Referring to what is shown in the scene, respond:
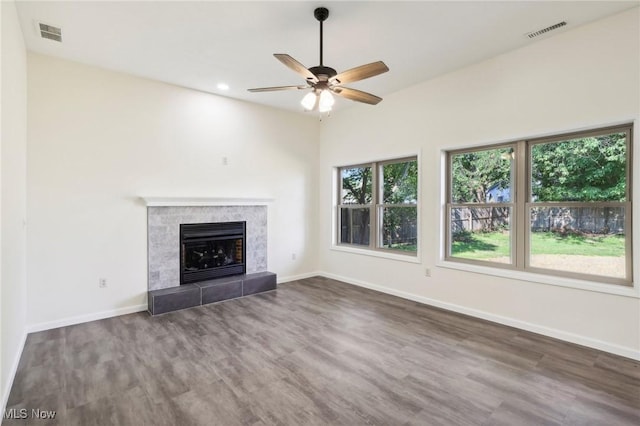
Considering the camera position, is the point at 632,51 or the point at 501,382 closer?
the point at 501,382

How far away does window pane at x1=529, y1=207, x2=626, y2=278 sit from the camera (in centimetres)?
303

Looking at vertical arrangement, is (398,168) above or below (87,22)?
below

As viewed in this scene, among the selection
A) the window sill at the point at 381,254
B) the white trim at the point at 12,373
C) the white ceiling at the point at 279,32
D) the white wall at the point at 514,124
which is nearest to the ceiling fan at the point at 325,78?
the white ceiling at the point at 279,32

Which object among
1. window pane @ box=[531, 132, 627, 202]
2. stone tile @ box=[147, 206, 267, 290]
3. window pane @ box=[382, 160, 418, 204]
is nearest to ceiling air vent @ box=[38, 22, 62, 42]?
stone tile @ box=[147, 206, 267, 290]

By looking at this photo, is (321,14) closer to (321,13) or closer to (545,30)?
(321,13)

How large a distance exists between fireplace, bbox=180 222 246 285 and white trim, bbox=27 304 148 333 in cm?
67

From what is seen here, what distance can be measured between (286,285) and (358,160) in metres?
2.53

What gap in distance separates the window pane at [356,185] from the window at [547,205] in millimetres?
1555

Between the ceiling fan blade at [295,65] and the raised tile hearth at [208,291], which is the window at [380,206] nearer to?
the raised tile hearth at [208,291]

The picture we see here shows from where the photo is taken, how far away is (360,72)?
2523mm

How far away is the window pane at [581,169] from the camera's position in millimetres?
3016

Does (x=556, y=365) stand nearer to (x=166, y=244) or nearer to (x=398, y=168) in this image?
(x=398, y=168)

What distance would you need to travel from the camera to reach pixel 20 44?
9.76ft

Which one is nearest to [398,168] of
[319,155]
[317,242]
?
[319,155]
